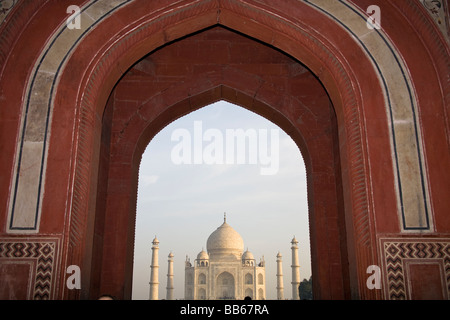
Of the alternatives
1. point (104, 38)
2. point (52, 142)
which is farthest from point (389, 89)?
point (52, 142)

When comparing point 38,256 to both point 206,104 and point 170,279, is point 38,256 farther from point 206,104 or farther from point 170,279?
point 170,279

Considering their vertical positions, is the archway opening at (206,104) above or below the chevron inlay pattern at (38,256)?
above

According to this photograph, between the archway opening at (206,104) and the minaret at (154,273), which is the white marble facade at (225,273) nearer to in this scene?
the minaret at (154,273)

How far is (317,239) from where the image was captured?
5988 millimetres

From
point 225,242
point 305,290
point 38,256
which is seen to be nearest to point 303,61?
point 38,256

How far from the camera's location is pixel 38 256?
3867 mm

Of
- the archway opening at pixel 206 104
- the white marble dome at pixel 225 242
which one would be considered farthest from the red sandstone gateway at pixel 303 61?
the white marble dome at pixel 225 242

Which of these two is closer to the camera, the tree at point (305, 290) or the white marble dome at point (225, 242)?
the white marble dome at point (225, 242)

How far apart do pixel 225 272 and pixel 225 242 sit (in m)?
2.43

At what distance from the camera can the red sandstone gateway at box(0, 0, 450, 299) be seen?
12.7 ft

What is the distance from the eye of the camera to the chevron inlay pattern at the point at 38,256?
3793 mm

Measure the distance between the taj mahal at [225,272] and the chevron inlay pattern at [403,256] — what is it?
34898 mm

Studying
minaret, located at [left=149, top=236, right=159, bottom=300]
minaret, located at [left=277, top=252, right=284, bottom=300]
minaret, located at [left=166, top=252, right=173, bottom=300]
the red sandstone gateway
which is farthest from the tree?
the red sandstone gateway
